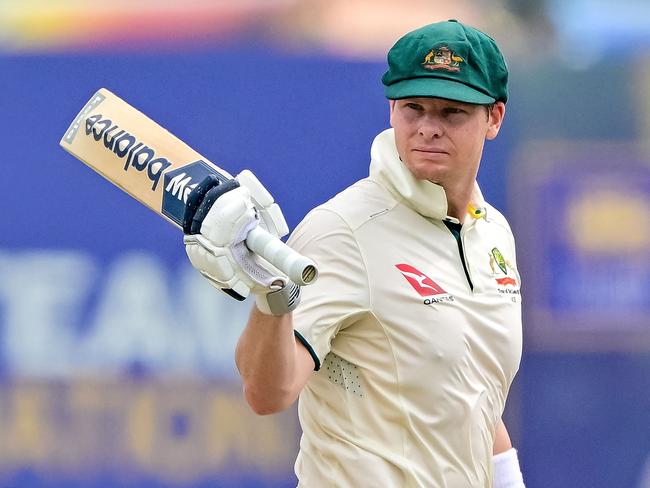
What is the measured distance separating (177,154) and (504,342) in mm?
692

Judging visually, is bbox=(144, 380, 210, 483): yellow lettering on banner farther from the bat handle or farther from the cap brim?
the bat handle

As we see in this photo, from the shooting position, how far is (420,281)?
6.99ft

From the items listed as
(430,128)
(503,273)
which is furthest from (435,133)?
(503,273)

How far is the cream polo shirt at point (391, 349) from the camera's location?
2.07 metres

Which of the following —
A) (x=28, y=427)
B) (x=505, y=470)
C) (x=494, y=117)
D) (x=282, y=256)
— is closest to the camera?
(x=282, y=256)

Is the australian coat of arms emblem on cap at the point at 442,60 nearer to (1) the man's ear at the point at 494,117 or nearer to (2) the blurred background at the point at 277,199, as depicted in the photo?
(1) the man's ear at the point at 494,117

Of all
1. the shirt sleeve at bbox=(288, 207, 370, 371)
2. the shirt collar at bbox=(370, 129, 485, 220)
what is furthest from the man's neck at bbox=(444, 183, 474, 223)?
the shirt sleeve at bbox=(288, 207, 370, 371)

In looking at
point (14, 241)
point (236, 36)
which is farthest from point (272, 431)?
point (236, 36)

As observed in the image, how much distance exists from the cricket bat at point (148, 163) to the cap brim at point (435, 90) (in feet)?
1.26

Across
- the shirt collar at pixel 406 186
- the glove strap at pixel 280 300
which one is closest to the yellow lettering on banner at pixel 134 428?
the shirt collar at pixel 406 186

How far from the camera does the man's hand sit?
174cm

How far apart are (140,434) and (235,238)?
2.17 meters

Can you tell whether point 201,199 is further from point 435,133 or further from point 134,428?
point 134,428

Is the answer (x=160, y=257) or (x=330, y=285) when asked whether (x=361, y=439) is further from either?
(x=160, y=257)
